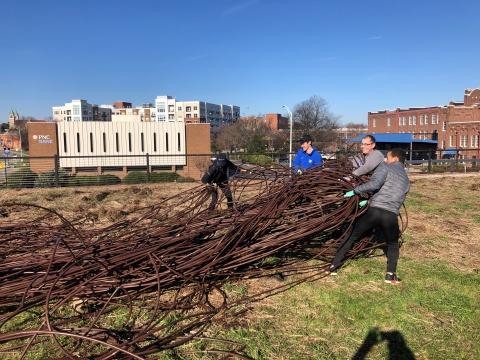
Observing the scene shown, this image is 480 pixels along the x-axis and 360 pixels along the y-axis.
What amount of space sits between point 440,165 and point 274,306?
19131 millimetres

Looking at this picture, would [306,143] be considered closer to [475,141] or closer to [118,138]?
[118,138]

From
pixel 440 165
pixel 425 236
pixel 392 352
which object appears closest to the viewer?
pixel 392 352

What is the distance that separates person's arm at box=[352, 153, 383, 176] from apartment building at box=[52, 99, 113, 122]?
411ft

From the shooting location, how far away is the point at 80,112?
120188 mm

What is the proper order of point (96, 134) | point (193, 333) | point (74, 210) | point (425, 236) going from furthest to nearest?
point (96, 134) → point (74, 210) → point (425, 236) → point (193, 333)

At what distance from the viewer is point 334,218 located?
4.51m

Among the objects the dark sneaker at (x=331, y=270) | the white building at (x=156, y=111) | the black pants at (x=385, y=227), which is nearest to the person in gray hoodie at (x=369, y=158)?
the black pants at (x=385, y=227)

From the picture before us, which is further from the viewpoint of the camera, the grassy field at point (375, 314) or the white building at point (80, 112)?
the white building at point (80, 112)

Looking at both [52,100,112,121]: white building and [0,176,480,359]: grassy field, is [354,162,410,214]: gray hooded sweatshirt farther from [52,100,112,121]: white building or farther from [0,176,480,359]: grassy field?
[52,100,112,121]: white building

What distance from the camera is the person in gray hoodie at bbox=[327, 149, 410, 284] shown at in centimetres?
417

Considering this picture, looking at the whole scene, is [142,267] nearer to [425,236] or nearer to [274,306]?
[274,306]

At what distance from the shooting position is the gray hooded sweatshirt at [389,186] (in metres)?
4.16

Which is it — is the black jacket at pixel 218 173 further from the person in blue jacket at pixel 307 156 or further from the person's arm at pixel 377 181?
the person's arm at pixel 377 181

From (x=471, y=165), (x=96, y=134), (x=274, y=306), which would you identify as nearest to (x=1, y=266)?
(x=274, y=306)
